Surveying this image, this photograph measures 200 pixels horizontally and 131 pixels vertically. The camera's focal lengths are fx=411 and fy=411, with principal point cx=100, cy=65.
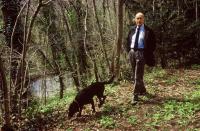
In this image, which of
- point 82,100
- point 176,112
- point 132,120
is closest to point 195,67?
point 176,112

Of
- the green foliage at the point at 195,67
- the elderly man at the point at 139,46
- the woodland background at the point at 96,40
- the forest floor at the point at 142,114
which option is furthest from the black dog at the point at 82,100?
the green foliage at the point at 195,67

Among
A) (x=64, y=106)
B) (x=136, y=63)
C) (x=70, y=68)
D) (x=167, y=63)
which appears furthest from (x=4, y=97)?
(x=70, y=68)

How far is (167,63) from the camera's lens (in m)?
20.9

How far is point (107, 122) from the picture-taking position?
11.0m

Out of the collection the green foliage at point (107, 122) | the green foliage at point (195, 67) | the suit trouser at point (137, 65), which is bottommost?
the green foliage at point (107, 122)

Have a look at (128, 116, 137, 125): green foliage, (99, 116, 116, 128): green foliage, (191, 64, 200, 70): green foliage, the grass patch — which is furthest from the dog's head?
(191, 64, 200, 70): green foliage

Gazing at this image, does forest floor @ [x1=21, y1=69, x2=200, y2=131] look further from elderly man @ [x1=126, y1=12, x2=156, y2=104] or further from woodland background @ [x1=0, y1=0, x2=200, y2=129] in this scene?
woodland background @ [x1=0, y1=0, x2=200, y2=129]

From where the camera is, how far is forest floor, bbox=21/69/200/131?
1059 cm

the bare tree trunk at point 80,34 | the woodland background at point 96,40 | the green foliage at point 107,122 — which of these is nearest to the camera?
the green foliage at point 107,122

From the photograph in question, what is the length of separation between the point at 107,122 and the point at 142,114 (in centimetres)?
101

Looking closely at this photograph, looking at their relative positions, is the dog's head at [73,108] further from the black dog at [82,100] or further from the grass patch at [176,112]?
the grass patch at [176,112]

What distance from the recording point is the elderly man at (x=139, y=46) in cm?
1176

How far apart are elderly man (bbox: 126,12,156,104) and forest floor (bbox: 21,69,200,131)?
0.65 meters

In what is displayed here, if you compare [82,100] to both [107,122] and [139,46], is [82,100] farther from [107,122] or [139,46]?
[139,46]
